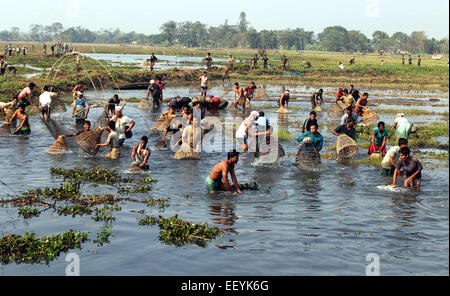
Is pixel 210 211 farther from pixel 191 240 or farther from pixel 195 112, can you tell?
pixel 195 112

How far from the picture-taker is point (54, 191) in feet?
40.1

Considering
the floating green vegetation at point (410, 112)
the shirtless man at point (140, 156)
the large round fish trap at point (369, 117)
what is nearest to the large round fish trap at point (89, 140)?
the shirtless man at point (140, 156)

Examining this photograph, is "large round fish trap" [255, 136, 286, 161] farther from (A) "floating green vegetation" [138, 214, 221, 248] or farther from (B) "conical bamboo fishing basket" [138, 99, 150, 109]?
(B) "conical bamboo fishing basket" [138, 99, 150, 109]

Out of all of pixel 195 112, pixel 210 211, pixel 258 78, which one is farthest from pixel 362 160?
pixel 258 78

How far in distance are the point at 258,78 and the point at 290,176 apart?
117 feet

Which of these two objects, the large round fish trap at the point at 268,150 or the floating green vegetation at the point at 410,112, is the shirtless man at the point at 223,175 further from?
the floating green vegetation at the point at 410,112

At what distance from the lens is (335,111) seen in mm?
25828

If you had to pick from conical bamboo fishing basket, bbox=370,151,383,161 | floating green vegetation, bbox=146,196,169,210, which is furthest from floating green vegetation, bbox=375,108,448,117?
floating green vegetation, bbox=146,196,169,210

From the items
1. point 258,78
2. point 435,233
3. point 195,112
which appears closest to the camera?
point 435,233

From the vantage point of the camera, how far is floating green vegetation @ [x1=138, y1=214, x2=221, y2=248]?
9.59m

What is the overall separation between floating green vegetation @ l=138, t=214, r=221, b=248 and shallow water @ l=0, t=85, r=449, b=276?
0.22 m

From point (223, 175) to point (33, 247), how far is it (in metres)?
4.55

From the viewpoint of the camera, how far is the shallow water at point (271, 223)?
8.61 meters
